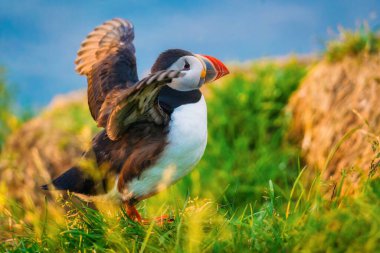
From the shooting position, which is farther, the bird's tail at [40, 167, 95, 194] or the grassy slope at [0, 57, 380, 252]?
the bird's tail at [40, 167, 95, 194]

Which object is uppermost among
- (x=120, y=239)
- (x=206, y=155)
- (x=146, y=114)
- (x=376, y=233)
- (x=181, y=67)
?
(x=181, y=67)

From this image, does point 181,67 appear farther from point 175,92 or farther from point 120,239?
point 120,239

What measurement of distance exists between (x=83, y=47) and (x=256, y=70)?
4.59 meters

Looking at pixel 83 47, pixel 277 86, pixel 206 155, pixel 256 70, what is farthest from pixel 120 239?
pixel 256 70

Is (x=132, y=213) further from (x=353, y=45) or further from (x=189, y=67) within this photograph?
(x=353, y=45)

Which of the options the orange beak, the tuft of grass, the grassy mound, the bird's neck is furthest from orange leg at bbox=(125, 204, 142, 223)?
the tuft of grass

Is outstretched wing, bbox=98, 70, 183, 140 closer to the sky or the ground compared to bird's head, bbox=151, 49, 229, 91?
closer to the ground

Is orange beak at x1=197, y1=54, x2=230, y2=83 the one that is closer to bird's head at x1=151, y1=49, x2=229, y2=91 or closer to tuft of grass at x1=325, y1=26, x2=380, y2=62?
bird's head at x1=151, y1=49, x2=229, y2=91

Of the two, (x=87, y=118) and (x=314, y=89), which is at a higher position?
(x=314, y=89)

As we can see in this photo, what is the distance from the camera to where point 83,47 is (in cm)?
490

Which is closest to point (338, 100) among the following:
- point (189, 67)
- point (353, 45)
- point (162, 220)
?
point (353, 45)

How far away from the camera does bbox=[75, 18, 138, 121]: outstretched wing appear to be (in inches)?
170

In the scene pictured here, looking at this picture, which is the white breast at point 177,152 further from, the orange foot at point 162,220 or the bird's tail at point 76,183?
the bird's tail at point 76,183

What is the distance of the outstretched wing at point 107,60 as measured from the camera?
432cm
